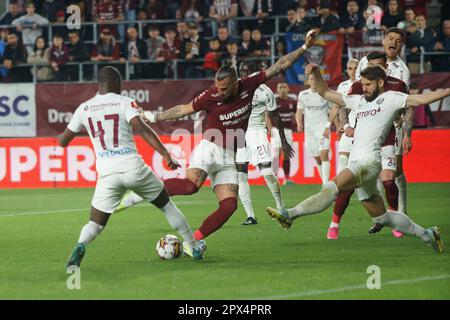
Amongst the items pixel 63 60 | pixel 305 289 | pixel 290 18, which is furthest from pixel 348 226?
pixel 63 60

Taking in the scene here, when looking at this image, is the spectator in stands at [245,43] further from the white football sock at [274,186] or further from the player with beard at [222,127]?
the player with beard at [222,127]

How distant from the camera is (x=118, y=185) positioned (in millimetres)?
9961

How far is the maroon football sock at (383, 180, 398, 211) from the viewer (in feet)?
42.8

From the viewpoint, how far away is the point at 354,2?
24.8 metres

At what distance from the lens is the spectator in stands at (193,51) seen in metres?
25.2

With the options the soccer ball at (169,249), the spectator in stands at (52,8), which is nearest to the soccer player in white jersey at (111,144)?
the soccer ball at (169,249)

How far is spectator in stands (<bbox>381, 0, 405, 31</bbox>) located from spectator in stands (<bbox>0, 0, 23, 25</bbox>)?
31.8ft

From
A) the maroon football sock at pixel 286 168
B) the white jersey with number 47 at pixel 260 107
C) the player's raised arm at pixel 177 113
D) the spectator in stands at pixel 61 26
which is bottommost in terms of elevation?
the maroon football sock at pixel 286 168

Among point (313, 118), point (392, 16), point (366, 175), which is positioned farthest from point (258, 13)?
point (366, 175)

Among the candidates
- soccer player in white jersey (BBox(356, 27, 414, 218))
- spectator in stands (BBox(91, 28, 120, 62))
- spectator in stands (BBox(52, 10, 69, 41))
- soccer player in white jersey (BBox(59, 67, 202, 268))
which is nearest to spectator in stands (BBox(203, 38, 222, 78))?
spectator in stands (BBox(91, 28, 120, 62))

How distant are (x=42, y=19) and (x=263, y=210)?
11580mm

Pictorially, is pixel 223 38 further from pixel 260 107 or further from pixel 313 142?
pixel 260 107

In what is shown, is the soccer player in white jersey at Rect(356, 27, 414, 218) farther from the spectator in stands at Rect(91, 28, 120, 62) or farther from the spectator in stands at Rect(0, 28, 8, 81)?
the spectator in stands at Rect(0, 28, 8, 81)

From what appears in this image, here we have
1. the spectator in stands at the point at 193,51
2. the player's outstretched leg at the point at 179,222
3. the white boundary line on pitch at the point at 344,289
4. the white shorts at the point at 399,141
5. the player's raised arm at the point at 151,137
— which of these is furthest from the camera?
the spectator in stands at the point at 193,51
